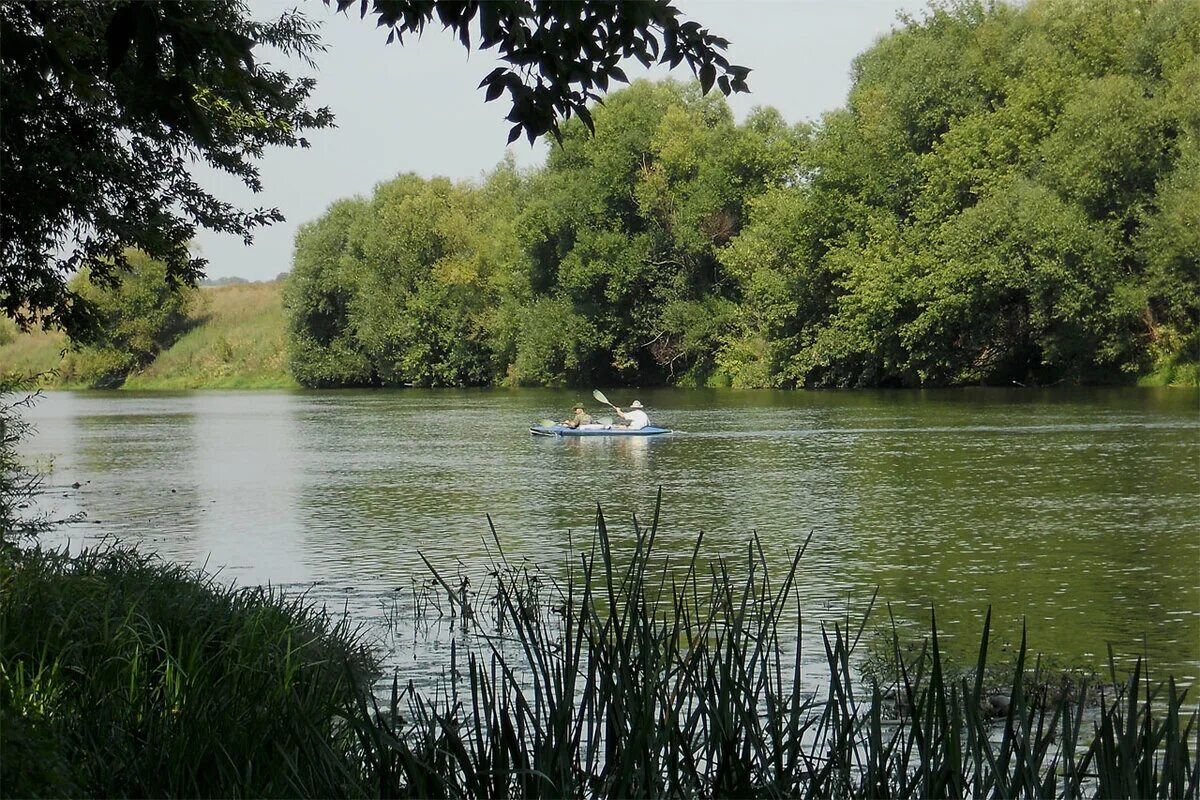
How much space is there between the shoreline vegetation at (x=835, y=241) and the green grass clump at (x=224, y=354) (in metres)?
5.03

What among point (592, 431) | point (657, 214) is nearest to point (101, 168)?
point (592, 431)

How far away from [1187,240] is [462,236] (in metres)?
38.5

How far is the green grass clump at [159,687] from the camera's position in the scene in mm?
3787

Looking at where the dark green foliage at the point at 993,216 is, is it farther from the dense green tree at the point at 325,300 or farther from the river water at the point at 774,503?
the dense green tree at the point at 325,300

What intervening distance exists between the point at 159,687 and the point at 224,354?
80.5 metres

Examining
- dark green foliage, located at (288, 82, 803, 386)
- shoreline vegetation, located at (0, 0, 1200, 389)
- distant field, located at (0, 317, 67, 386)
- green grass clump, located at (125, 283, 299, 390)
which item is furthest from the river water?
green grass clump, located at (125, 283, 299, 390)

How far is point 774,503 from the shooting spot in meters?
20.0

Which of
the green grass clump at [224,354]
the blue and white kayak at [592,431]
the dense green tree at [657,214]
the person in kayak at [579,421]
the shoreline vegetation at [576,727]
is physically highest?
the dense green tree at [657,214]

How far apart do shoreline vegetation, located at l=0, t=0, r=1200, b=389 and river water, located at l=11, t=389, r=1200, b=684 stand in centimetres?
548

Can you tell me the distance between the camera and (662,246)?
61.1 meters

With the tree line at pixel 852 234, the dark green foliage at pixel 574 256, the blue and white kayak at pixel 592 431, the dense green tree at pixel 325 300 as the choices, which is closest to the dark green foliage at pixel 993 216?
the tree line at pixel 852 234

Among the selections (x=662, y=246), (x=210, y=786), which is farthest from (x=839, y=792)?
(x=662, y=246)

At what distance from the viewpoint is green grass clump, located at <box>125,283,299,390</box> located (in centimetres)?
8225

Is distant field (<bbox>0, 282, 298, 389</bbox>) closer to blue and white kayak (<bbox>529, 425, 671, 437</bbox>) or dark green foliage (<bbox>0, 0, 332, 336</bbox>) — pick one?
blue and white kayak (<bbox>529, 425, 671, 437</bbox>)
